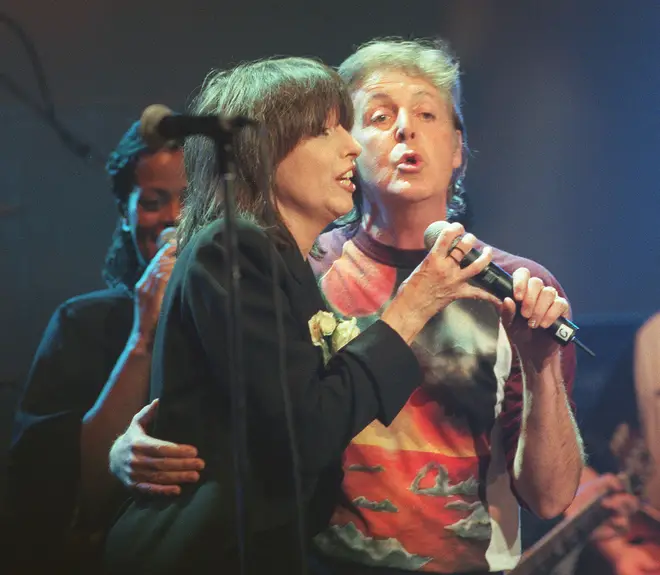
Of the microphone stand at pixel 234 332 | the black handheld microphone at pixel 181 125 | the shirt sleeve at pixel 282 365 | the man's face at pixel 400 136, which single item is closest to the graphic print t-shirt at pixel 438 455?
the man's face at pixel 400 136

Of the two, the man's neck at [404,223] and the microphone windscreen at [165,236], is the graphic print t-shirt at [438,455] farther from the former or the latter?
the microphone windscreen at [165,236]

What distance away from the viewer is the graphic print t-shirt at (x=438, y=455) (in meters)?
1.58

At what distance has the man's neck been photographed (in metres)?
1.68

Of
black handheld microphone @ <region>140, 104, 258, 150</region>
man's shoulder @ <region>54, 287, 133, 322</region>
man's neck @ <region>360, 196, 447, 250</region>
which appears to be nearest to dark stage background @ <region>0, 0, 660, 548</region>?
man's shoulder @ <region>54, 287, 133, 322</region>

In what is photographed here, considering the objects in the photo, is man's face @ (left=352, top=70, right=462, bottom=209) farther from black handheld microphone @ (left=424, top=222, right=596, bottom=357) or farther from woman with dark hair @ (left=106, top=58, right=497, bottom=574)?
black handheld microphone @ (left=424, top=222, right=596, bottom=357)

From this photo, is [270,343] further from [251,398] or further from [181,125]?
[181,125]

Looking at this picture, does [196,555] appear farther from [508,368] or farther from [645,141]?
[645,141]

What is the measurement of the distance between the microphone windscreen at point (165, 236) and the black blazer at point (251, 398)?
38 cm

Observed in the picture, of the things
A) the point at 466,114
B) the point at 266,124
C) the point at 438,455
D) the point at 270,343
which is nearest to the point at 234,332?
the point at 270,343

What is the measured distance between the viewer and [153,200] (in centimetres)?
175

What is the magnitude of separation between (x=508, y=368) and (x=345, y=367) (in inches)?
17.9

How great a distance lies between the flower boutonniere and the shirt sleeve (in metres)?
0.14

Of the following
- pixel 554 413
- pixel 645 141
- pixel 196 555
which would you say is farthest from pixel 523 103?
pixel 196 555

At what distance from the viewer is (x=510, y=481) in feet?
5.37
